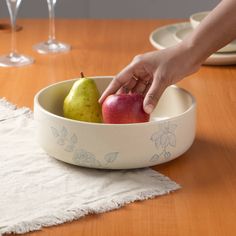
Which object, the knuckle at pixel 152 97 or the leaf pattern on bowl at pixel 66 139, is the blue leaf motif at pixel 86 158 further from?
the knuckle at pixel 152 97

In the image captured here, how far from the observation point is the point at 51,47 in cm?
186

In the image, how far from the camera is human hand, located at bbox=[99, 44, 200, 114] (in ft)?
3.88

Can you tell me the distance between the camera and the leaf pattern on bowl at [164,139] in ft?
3.48

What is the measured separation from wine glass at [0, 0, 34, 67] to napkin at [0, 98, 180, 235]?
547 millimetres

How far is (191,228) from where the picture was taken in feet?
2.96

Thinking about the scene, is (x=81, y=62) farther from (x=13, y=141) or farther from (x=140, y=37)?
(x=13, y=141)

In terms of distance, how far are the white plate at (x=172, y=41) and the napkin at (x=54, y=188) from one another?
2.07 ft

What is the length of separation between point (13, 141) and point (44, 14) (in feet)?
7.44

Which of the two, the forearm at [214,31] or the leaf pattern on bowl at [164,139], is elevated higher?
the forearm at [214,31]

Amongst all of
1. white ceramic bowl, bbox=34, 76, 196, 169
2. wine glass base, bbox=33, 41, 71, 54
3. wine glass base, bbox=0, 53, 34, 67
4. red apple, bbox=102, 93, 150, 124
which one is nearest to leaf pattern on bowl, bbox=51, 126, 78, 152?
white ceramic bowl, bbox=34, 76, 196, 169

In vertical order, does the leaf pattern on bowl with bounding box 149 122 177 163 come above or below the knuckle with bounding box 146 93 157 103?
below

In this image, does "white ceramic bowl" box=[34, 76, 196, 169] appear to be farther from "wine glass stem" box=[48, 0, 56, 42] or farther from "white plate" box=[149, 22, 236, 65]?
"wine glass stem" box=[48, 0, 56, 42]

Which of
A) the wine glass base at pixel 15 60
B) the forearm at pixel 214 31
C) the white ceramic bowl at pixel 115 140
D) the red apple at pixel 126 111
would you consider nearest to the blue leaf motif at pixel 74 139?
the white ceramic bowl at pixel 115 140

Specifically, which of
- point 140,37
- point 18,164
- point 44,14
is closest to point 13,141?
point 18,164
